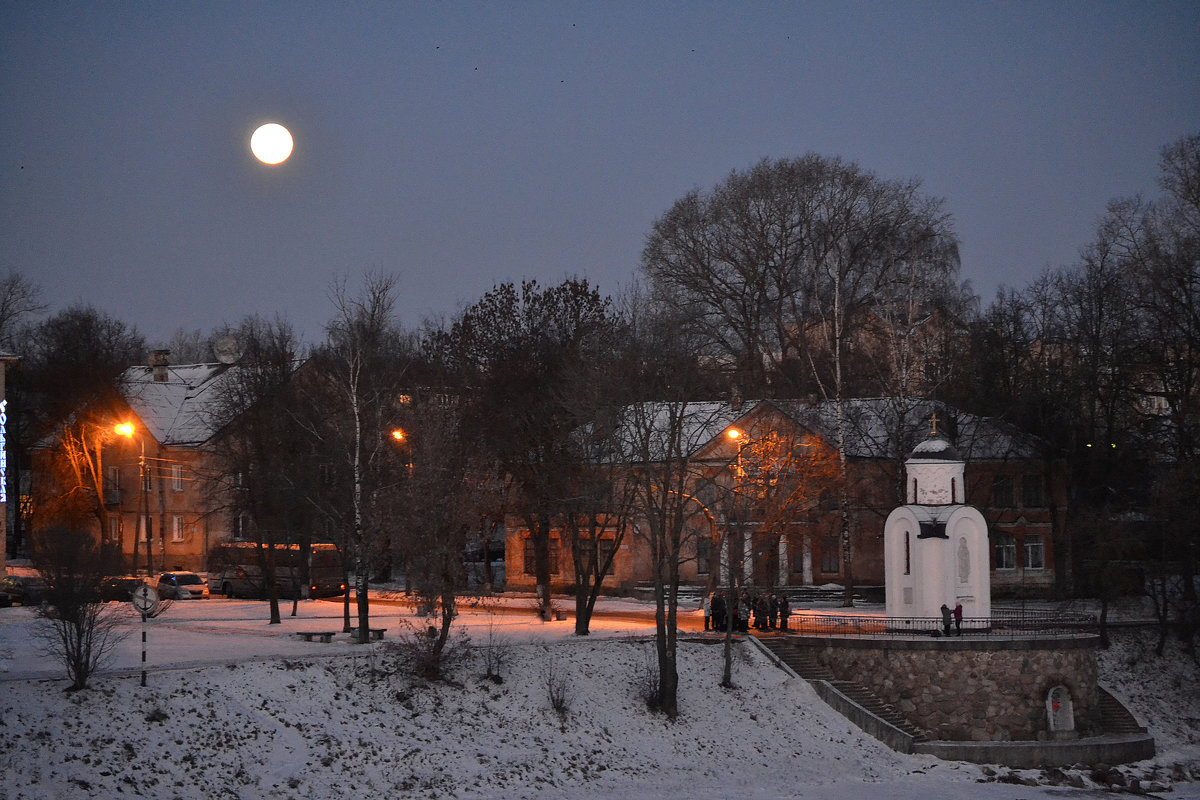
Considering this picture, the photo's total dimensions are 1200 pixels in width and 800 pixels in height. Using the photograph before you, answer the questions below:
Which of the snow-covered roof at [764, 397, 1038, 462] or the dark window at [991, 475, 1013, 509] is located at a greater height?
the snow-covered roof at [764, 397, 1038, 462]

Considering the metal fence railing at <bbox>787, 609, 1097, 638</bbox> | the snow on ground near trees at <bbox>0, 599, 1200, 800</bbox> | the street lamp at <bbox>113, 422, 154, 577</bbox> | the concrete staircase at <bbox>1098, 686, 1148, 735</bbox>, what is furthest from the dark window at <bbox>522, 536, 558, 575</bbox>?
the concrete staircase at <bbox>1098, 686, 1148, 735</bbox>

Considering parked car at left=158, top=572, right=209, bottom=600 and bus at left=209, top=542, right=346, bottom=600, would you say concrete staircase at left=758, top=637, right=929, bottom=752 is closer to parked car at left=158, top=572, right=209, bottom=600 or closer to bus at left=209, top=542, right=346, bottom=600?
bus at left=209, top=542, right=346, bottom=600

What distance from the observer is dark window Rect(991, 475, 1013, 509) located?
168 ft

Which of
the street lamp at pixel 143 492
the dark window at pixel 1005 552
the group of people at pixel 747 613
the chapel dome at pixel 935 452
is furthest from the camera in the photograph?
the dark window at pixel 1005 552

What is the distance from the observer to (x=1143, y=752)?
1319 inches

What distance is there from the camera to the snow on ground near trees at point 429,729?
2223 cm

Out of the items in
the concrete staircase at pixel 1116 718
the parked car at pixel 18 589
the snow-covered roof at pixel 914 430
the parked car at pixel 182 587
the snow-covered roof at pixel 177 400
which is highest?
the snow-covered roof at pixel 177 400

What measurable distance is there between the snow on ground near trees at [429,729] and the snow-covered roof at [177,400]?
25832 millimetres

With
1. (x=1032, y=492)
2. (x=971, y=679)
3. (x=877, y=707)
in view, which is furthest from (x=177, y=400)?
(x=971, y=679)

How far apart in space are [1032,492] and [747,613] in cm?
2056

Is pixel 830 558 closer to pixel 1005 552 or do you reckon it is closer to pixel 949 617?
pixel 1005 552

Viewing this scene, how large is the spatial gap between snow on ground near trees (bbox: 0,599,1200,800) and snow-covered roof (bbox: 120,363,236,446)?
84.8ft

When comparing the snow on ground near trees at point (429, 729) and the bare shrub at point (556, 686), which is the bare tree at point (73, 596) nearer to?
the snow on ground near trees at point (429, 729)

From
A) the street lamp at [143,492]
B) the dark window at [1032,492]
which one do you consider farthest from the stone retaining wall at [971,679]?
the street lamp at [143,492]
